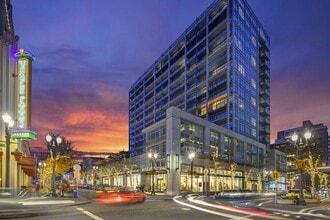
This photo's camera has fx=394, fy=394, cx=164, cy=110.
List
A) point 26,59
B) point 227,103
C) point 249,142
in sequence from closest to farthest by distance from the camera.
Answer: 1. point 26,59
2. point 227,103
3. point 249,142

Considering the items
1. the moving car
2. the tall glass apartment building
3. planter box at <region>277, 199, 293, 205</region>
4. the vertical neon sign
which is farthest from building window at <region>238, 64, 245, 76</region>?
the moving car

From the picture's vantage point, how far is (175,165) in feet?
229

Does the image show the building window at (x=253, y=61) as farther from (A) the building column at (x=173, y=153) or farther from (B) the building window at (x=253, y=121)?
(A) the building column at (x=173, y=153)

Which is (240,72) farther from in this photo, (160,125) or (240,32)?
(160,125)

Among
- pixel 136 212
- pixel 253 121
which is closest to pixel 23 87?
pixel 136 212

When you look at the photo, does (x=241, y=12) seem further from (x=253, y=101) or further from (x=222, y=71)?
(x=253, y=101)

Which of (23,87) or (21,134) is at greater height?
(23,87)

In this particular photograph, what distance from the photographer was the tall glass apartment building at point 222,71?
9950 cm

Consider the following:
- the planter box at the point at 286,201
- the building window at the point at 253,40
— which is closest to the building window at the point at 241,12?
the building window at the point at 253,40

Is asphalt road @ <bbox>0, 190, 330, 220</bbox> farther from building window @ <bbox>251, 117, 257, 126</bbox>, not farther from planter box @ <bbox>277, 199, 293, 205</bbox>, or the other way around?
building window @ <bbox>251, 117, 257, 126</bbox>

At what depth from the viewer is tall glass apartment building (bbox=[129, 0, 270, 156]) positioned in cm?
9950

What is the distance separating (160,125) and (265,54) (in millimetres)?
64403

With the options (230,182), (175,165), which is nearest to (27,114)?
(175,165)

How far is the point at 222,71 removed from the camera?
99.5m
